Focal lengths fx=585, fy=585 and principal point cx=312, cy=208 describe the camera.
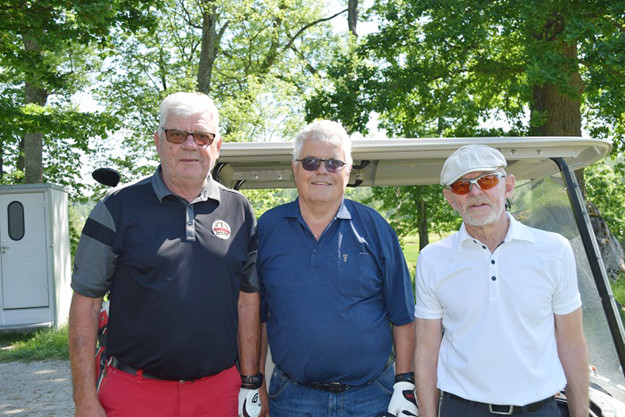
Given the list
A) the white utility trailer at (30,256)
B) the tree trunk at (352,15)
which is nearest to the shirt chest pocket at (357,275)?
the white utility trailer at (30,256)

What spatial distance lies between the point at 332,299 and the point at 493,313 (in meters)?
0.67

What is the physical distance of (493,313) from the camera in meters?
2.26

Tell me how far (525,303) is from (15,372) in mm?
7193

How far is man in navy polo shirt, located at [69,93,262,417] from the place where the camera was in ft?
7.91

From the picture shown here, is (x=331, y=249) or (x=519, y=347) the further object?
(x=331, y=249)

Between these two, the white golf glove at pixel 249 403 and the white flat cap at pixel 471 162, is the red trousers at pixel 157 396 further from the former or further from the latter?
the white flat cap at pixel 471 162

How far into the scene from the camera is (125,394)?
247 centimetres

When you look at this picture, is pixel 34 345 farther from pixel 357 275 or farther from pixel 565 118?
pixel 565 118

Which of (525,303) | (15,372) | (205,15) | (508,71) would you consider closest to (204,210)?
(525,303)

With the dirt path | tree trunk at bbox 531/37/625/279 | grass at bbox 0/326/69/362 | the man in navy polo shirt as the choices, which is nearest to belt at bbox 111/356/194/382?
the man in navy polo shirt

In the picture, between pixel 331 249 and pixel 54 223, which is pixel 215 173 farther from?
pixel 54 223

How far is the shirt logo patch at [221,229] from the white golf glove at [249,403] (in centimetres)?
71

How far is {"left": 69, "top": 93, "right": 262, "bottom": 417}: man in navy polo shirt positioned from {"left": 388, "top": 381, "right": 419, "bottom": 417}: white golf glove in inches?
24.4

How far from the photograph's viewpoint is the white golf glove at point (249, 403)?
8.52 feet
